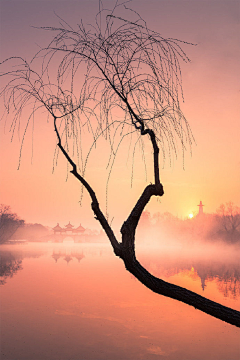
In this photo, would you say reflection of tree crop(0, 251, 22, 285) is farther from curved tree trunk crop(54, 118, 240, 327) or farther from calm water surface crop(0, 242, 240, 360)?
curved tree trunk crop(54, 118, 240, 327)

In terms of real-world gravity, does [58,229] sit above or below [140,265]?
above

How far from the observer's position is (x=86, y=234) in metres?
132

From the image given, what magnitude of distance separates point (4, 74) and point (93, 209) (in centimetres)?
167

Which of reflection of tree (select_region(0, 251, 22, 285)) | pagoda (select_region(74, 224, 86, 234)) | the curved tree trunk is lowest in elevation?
reflection of tree (select_region(0, 251, 22, 285))

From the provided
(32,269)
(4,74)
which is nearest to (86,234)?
(32,269)

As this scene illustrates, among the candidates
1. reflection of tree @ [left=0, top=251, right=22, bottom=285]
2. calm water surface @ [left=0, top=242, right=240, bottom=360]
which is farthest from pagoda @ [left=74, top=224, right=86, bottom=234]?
calm water surface @ [left=0, top=242, right=240, bottom=360]

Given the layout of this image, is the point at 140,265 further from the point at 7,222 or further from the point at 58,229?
the point at 58,229

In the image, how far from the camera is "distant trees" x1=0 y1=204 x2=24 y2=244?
251 ft

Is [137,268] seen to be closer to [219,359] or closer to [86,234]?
[219,359]

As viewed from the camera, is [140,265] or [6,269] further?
[6,269]

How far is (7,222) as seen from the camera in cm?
7788

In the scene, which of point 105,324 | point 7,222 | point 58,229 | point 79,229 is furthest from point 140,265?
point 79,229

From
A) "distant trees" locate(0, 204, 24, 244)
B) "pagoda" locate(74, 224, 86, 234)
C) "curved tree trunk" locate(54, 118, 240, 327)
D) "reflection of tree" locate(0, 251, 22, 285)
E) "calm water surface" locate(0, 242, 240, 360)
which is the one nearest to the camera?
"curved tree trunk" locate(54, 118, 240, 327)

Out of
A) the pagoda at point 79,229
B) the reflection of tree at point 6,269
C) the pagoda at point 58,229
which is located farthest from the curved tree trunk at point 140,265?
the pagoda at point 79,229
